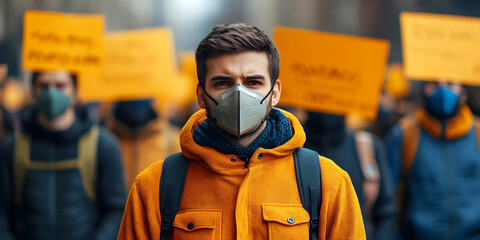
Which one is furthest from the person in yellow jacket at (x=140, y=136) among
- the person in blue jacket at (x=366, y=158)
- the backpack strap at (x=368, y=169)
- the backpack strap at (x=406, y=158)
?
the backpack strap at (x=406, y=158)

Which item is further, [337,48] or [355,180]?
[355,180]

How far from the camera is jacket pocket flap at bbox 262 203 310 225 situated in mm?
1997

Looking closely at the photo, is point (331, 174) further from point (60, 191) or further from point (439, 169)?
point (439, 169)

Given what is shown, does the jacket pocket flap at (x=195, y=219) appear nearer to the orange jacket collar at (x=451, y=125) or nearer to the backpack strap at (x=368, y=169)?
the backpack strap at (x=368, y=169)

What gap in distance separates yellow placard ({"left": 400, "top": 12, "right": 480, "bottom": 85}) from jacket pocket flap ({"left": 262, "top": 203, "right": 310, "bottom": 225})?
8.15 ft

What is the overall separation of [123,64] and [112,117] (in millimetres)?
906

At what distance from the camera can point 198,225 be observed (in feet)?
6.61

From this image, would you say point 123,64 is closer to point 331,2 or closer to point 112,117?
point 112,117

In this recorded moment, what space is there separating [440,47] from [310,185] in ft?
9.05

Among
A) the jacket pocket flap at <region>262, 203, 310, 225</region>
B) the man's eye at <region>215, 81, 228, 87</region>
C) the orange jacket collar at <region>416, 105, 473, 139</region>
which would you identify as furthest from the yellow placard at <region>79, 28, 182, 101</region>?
the jacket pocket flap at <region>262, 203, 310, 225</region>

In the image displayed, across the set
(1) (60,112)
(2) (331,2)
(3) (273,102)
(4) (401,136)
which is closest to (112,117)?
(1) (60,112)

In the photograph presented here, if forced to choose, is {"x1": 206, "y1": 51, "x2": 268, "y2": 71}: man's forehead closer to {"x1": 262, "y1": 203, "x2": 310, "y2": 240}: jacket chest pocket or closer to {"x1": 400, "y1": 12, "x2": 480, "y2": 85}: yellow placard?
{"x1": 262, "y1": 203, "x2": 310, "y2": 240}: jacket chest pocket

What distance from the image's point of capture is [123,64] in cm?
496

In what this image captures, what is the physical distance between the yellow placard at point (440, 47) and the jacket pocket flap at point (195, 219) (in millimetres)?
2652
